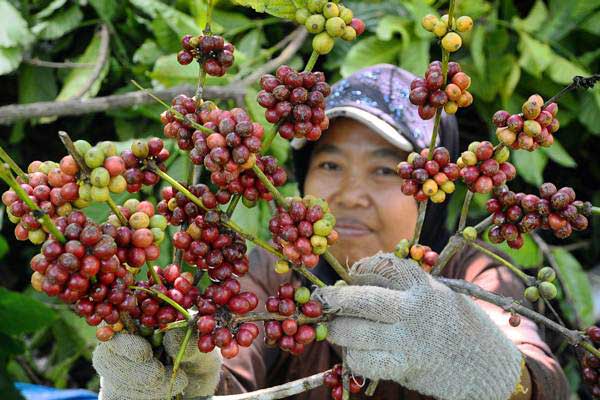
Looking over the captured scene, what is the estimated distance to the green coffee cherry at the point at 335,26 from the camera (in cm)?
96

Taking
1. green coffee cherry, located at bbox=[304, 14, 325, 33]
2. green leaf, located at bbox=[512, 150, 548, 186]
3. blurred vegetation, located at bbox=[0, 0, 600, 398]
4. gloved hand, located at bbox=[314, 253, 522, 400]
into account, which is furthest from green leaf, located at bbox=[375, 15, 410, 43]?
green coffee cherry, located at bbox=[304, 14, 325, 33]

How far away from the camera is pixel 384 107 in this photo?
1855mm

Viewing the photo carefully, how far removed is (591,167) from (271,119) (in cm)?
251

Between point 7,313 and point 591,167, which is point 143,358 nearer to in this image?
point 7,313

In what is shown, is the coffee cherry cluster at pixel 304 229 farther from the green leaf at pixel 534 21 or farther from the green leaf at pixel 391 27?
the green leaf at pixel 534 21

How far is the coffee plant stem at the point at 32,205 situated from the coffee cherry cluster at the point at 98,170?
6 centimetres

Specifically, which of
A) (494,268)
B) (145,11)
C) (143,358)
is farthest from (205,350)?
(145,11)

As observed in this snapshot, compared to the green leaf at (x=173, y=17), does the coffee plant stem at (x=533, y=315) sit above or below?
below

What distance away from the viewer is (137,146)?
907 millimetres

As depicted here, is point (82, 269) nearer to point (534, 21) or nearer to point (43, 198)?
point (43, 198)

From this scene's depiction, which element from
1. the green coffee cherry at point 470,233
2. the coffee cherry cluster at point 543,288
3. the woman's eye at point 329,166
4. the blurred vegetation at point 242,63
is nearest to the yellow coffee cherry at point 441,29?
the green coffee cherry at point 470,233

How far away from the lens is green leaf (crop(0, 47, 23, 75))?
2334 millimetres

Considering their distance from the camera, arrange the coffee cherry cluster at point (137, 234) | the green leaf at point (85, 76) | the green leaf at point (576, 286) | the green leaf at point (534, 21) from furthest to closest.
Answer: the green leaf at point (534, 21) < the green leaf at point (576, 286) < the green leaf at point (85, 76) < the coffee cherry cluster at point (137, 234)

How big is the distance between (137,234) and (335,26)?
0.40 meters
